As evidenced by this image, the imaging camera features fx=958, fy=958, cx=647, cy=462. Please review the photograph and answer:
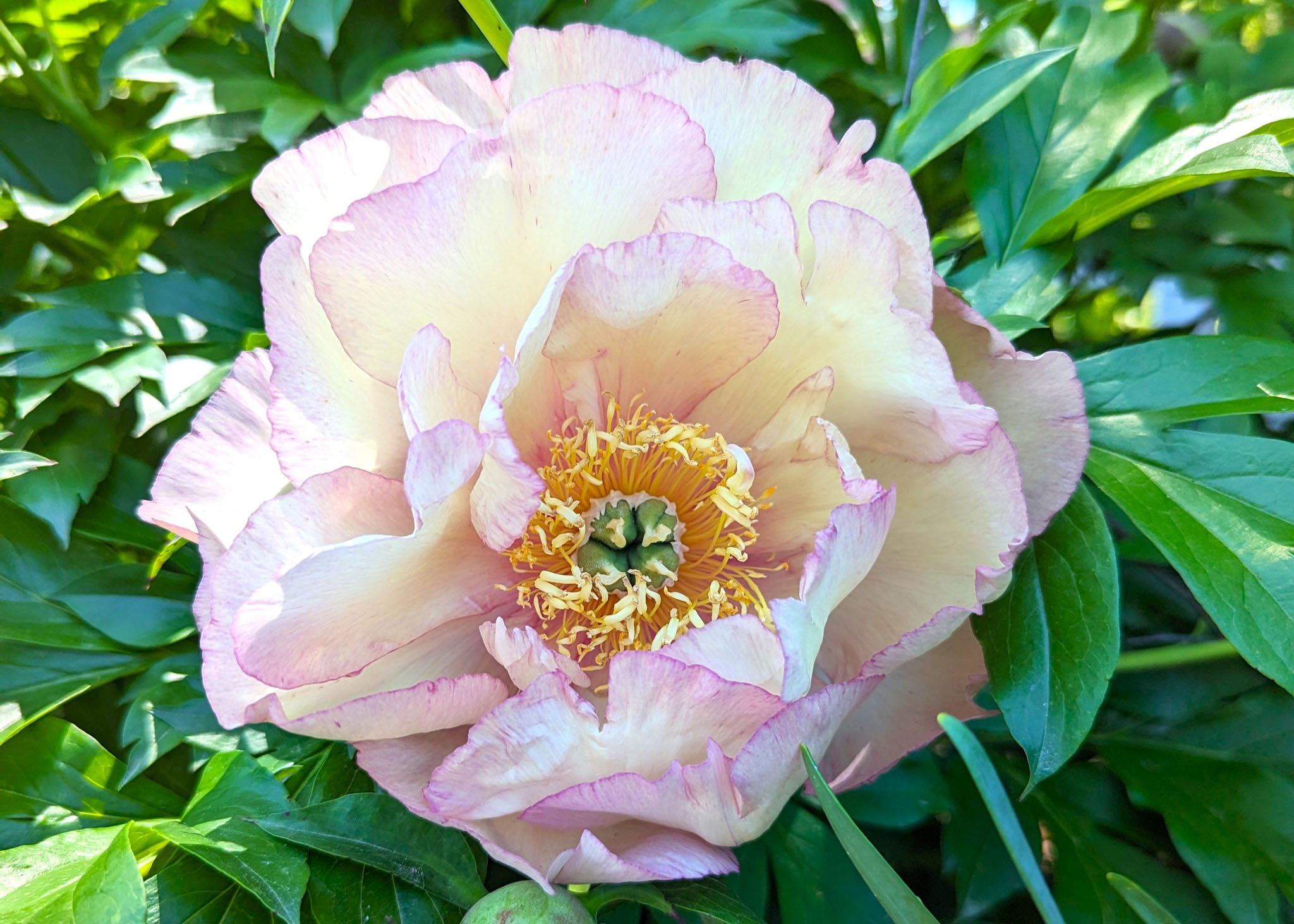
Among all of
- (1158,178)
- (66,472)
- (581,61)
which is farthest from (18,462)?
(1158,178)

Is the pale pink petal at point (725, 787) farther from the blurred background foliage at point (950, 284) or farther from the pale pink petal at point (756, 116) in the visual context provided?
the pale pink petal at point (756, 116)

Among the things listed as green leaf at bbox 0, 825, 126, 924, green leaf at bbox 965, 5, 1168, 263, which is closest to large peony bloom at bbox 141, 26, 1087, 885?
green leaf at bbox 0, 825, 126, 924

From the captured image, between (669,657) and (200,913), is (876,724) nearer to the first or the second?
(669,657)

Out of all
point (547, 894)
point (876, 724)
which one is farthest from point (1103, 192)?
point (547, 894)

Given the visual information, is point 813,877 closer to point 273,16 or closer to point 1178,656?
point 1178,656

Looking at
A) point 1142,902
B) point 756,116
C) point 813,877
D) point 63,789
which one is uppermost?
point 756,116

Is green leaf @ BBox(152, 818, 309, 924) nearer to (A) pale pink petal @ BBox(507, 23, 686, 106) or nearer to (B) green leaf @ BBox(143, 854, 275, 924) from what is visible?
(B) green leaf @ BBox(143, 854, 275, 924)

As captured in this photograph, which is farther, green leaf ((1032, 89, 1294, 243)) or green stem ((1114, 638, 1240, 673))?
green stem ((1114, 638, 1240, 673))
